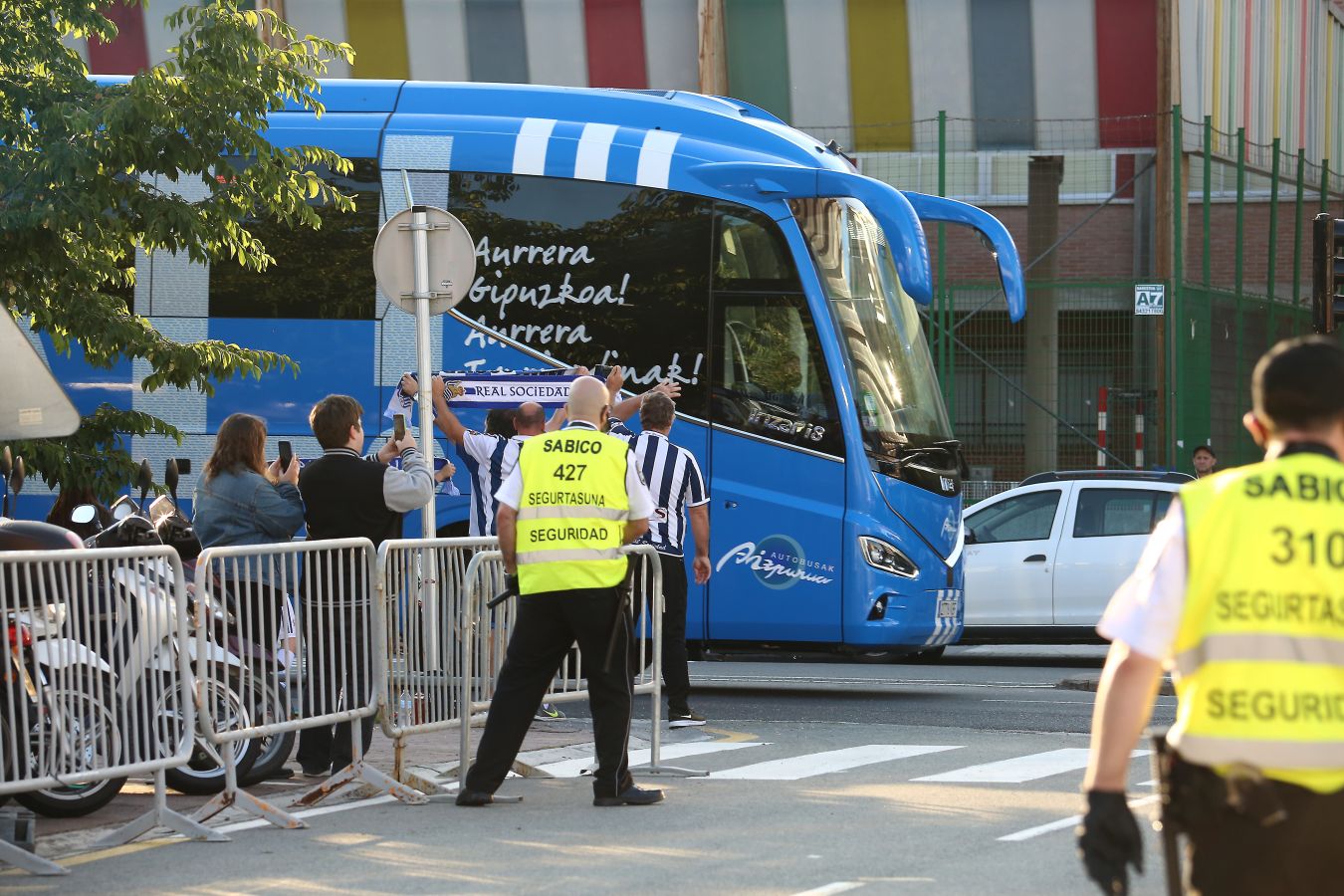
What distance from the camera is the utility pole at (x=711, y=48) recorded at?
25828 mm

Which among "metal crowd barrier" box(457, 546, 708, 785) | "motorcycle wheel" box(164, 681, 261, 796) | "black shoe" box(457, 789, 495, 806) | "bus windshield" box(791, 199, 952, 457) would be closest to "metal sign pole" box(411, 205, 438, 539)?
"metal crowd barrier" box(457, 546, 708, 785)

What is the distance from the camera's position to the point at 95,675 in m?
7.10

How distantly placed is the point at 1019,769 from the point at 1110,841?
20.0 feet

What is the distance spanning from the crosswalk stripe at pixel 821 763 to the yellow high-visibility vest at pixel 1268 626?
18.7ft

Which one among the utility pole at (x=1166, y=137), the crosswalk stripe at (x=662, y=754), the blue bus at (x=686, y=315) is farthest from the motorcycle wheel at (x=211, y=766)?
the utility pole at (x=1166, y=137)

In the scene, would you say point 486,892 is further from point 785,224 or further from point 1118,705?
point 785,224

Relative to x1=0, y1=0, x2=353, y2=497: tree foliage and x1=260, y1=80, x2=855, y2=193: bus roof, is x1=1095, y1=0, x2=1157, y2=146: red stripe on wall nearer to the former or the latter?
x1=260, y1=80, x2=855, y2=193: bus roof

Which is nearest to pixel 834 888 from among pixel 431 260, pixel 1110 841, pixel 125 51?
pixel 1110 841

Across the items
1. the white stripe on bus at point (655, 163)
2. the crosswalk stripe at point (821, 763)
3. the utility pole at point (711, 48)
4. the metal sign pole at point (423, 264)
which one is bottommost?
the crosswalk stripe at point (821, 763)

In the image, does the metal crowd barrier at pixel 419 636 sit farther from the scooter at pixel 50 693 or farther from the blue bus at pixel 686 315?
the blue bus at pixel 686 315

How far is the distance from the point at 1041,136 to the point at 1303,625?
76.9 feet

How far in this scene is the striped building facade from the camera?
2567 cm

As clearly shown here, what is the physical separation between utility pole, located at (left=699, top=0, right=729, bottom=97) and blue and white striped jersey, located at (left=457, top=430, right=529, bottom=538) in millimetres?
15209

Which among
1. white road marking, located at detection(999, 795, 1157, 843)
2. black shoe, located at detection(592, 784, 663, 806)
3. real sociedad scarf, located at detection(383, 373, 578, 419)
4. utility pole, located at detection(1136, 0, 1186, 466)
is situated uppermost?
utility pole, located at detection(1136, 0, 1186, 466)
